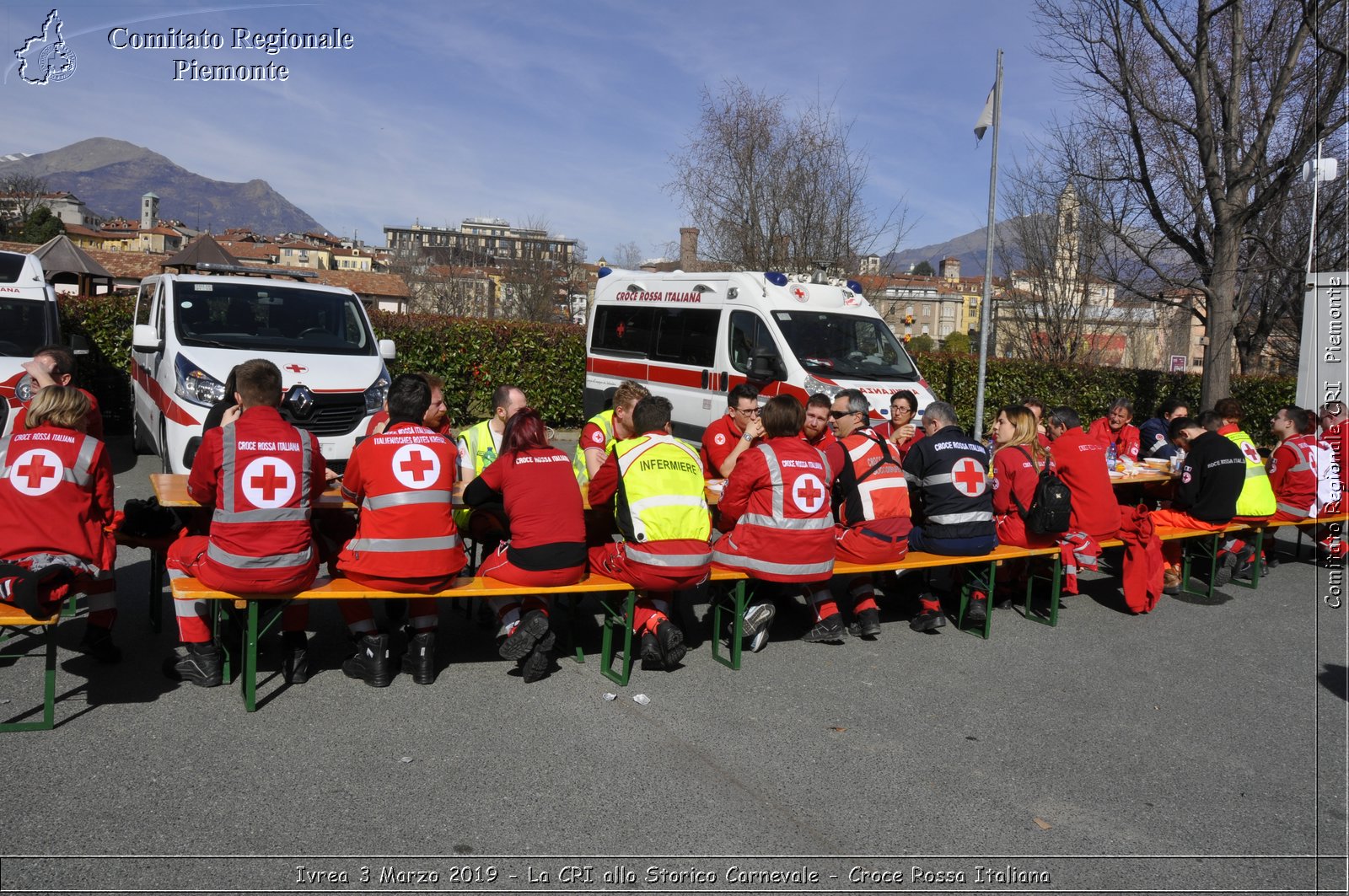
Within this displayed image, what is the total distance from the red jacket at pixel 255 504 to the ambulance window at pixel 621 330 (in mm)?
9158

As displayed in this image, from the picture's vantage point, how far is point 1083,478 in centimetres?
796

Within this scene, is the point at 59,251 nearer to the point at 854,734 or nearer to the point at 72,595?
the point at 72,595

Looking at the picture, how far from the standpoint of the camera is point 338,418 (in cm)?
1011

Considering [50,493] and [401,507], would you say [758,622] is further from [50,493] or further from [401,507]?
[50,493]

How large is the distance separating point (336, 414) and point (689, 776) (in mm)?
6715

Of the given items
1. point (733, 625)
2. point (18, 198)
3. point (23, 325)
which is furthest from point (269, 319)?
point (18, 198)

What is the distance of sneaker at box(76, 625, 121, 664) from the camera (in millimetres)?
5508

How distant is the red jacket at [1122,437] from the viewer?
10531 mm

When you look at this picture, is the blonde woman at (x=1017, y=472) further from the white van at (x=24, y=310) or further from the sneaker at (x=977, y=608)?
the white van at (x=24, y=310)

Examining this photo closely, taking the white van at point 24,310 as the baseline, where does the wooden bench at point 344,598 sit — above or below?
below

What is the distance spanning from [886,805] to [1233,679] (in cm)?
341

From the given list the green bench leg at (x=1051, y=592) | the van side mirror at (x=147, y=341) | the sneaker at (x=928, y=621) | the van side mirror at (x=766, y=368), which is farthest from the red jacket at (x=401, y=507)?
the van side mirror at (x=766, y=368)

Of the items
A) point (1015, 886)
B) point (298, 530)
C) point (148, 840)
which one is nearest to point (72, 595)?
point (298, 530)

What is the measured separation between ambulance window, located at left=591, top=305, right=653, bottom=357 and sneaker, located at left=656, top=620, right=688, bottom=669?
849 cm
